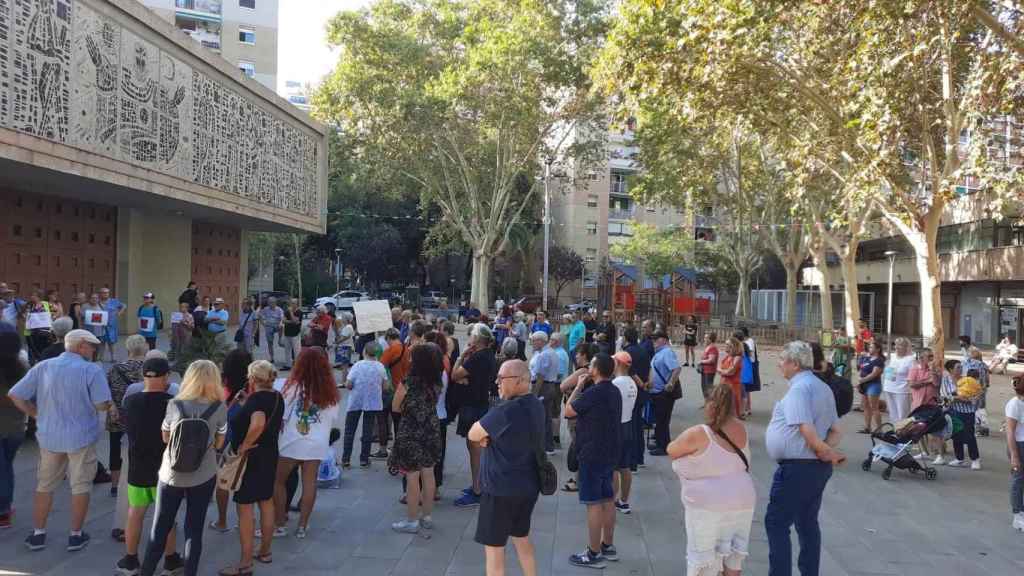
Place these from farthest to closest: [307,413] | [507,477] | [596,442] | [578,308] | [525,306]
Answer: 1. [525,306]
2. [578,308]
3. [307,413]
4. [596,442]
5. [507,477]

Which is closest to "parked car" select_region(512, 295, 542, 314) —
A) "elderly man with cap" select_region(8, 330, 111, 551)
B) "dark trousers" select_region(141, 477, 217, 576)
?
"elderly man with cap" select_region(8, 330, 111, 551)

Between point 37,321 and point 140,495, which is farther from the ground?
point 37,321

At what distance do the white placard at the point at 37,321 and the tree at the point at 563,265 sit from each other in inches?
1708

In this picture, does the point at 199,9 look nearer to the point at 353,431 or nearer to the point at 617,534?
the point at 353,431

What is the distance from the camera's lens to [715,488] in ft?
14.7

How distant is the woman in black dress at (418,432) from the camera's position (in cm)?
634

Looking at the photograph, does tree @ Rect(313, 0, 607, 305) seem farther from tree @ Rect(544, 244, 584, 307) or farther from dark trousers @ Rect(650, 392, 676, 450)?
tree @ Rect(544, 244, 584, 307)

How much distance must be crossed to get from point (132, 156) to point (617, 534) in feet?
46.5

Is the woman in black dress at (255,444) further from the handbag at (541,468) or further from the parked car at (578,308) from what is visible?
the parked car at (578,308)

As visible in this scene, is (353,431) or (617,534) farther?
(353,431)

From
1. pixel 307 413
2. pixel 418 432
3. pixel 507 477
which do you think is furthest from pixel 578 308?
pixel 507 477

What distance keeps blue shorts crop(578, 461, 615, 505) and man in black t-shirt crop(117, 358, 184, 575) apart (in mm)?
2867

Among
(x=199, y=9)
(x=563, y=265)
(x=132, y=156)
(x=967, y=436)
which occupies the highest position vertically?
(x=199, y=9)

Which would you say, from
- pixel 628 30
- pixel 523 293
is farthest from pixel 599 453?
pixel 523 293
